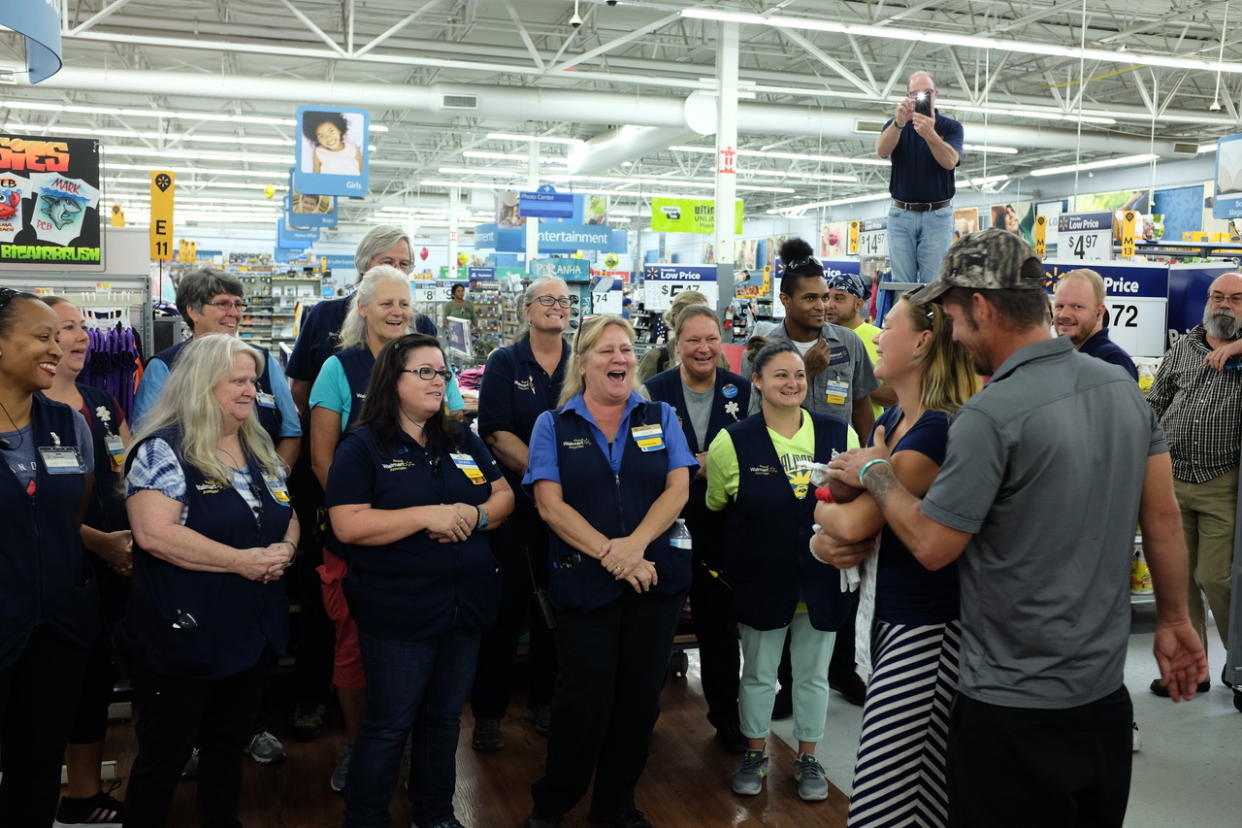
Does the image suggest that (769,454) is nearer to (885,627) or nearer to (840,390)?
(840,390)

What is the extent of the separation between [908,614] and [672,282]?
10384 mm

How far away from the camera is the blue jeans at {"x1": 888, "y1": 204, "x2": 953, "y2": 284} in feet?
16.7

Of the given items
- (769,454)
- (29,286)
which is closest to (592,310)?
(29,286)

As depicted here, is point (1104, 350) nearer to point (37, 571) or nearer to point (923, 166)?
point (923, 166)

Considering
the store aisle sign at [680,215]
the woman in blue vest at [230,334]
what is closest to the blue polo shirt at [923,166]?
the woman in blue vest at [230,334]

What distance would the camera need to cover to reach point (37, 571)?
8.27ft

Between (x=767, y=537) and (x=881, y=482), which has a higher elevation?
(x=881, y=482)

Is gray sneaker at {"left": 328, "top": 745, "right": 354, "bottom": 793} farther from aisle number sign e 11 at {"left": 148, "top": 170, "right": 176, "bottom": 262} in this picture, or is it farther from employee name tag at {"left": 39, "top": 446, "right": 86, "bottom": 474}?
aisle number sign e 11 at {"left": 148, "top": 170, "right": 176, "bottom": 262}

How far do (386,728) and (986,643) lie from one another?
1.69m

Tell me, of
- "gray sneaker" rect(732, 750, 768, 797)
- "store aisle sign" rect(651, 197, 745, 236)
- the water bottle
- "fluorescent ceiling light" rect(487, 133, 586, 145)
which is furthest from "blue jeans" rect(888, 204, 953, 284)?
"fluorescent ceiling light" rect(487, 133, 586, 145)

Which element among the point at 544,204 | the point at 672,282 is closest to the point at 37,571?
the point at 672,282

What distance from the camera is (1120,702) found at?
190 cm

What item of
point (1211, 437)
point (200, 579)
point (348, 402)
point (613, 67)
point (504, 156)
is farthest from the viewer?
point (504, 156)

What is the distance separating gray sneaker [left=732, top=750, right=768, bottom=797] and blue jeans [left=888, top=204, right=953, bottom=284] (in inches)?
99.9
